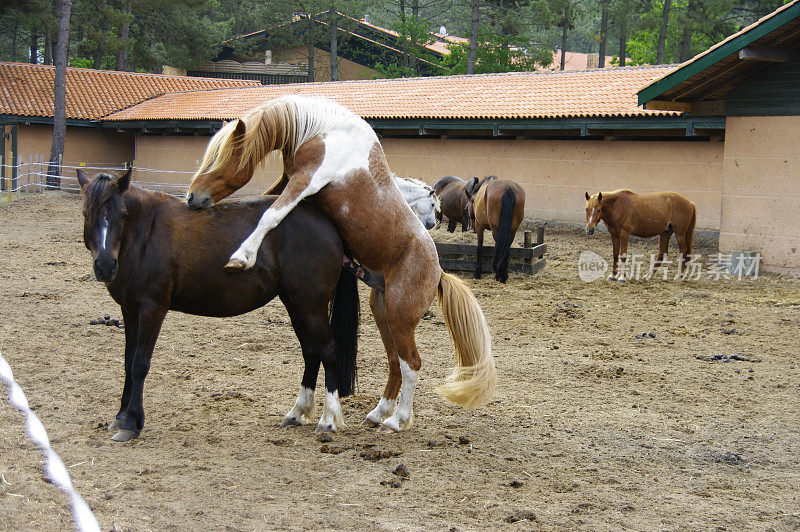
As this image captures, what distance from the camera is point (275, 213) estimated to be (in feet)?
15.1

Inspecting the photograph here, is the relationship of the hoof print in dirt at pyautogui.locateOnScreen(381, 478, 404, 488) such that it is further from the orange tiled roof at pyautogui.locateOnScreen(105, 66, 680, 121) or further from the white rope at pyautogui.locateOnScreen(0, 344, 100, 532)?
the orange tiled roof at pyautogui.locateOnScreen(105, 66, 680, 121)

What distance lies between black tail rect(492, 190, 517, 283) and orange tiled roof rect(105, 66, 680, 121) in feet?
21.2

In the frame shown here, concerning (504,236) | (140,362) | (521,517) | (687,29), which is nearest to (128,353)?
(140,362)

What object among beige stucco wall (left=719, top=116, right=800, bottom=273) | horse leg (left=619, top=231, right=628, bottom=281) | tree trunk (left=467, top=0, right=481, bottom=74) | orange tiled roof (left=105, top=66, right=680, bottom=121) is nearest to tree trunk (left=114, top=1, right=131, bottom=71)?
orange tiled roof (left=105, top=66, right=680, bottom=121)

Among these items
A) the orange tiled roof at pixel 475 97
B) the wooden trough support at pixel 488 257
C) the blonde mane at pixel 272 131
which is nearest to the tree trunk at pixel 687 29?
the orange tiled roof at pixel 475 97

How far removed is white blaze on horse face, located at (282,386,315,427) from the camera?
5160mm

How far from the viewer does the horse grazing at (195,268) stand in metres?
4.51

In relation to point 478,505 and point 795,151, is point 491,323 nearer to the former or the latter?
point 478,505

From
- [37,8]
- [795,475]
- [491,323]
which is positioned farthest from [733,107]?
[37,8]

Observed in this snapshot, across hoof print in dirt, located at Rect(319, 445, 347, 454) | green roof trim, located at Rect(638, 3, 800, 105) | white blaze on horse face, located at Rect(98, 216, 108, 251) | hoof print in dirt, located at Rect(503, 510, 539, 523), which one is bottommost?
hoof print in dirt, located at Rect(319, 445, 347, 454)

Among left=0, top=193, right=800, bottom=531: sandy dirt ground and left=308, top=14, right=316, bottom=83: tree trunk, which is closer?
left=0, top=193, right=800, bottom=531: sandy dirt ground

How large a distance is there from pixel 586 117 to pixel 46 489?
1574cm

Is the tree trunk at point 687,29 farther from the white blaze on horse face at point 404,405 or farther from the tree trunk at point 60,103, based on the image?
the white blaze on horse face at point 404,405

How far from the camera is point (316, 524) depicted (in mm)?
3584
